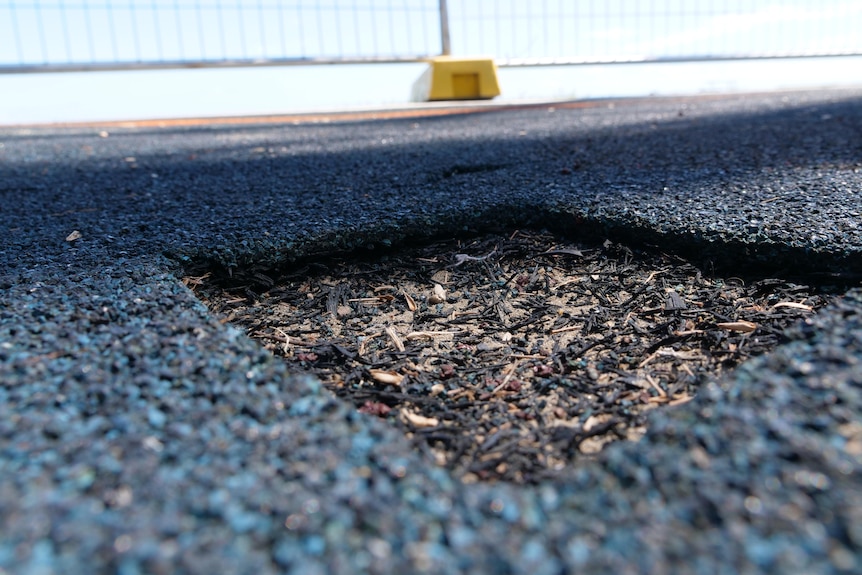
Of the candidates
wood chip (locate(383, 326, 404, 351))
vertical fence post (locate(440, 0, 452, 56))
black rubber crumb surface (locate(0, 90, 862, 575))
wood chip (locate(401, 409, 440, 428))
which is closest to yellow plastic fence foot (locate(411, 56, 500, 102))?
vertical fence post (locate(440, 0, 452, 56))

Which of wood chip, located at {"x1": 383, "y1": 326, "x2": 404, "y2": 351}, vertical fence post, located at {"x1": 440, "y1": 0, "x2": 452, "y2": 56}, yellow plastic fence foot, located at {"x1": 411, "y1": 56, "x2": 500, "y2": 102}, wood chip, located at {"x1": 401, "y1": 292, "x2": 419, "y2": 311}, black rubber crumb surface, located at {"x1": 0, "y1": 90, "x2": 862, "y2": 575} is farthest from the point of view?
vertical fence post, located at {"x1": 440, "y1": 0, "x2": 452, "y2": 56}

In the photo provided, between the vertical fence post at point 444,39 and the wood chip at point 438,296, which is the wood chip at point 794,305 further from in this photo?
the vertical fence post at point 444,39

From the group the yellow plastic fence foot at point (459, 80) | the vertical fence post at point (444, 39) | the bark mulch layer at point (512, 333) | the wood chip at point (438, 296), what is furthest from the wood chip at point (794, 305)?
the vertical fence post at point (444, 39)

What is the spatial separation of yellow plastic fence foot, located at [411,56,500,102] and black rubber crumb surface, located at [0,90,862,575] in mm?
4977

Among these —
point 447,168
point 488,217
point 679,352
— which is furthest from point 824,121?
point 679,352

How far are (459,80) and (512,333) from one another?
18.2 feet

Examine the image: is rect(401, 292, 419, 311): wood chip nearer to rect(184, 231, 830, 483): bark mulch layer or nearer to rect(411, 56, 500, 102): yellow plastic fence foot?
rect(184, 231, 830, 483): bark mulch layer

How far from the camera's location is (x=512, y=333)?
1218 mm

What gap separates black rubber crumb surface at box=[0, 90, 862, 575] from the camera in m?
0.47

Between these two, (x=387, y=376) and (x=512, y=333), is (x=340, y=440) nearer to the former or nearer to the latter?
(x=387, y=376)

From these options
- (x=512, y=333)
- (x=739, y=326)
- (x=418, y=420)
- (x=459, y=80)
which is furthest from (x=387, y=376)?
(x=459, y=80)

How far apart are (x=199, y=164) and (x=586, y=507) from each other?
243cm

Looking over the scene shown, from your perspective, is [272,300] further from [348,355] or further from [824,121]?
[824,121]

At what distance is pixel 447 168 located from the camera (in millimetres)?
2186
